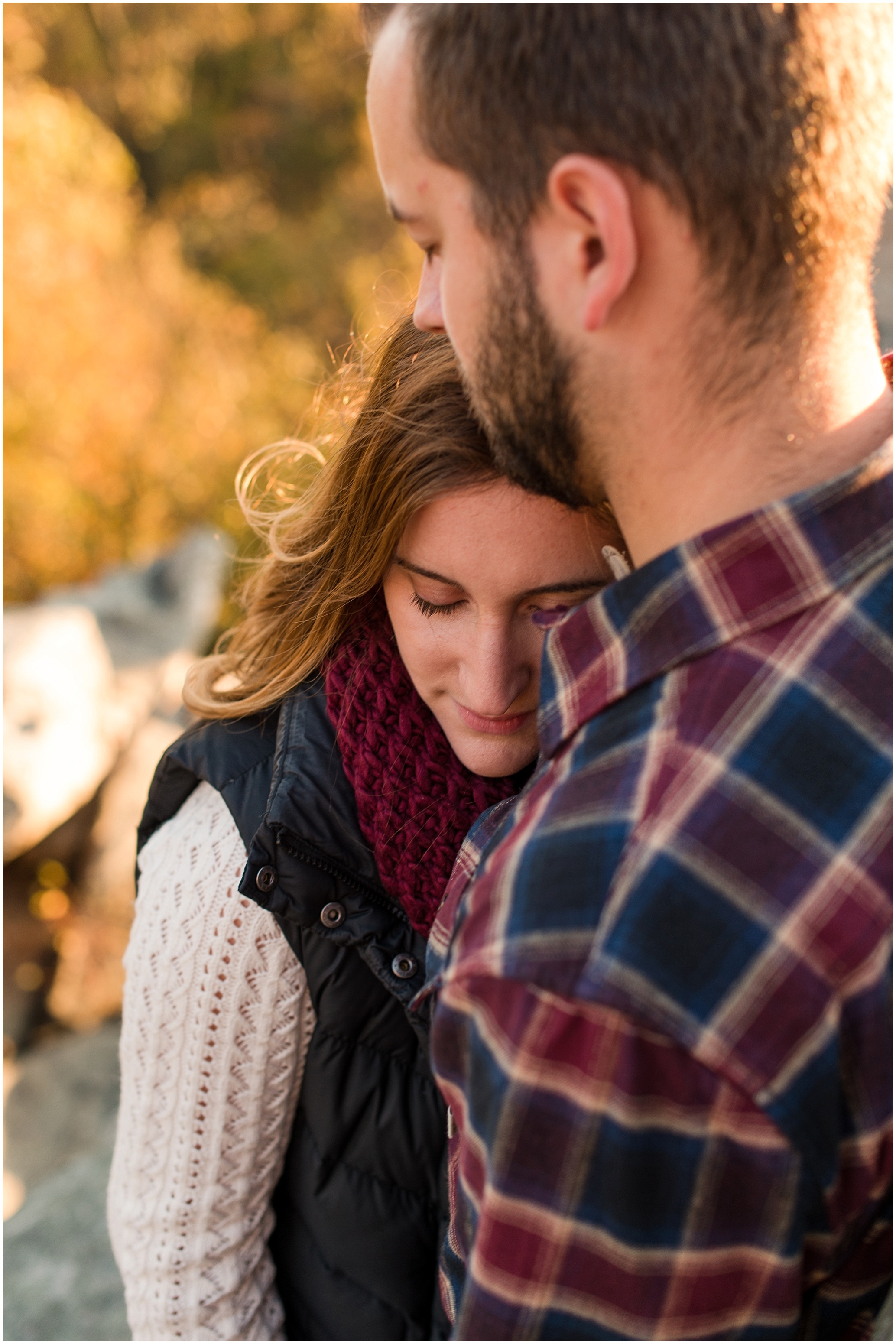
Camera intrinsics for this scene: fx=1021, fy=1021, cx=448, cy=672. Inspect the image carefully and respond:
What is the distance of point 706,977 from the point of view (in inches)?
34.1

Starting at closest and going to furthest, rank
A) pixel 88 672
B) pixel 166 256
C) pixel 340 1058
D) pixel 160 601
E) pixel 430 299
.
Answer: pixel 430 299 < pixel 340 1058 < pixel 88 672 < pixel 160 601 < pixel 166 256

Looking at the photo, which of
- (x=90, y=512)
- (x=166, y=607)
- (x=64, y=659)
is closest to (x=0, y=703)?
(x=64, y=659)

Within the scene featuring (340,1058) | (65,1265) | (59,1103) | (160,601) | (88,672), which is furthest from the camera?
(160,601)

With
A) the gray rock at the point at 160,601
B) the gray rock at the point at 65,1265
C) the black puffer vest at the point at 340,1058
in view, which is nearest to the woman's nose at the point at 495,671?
the black puffer vest at the point at 340,1058

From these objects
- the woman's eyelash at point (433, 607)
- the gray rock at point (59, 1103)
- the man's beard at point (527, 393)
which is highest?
the man's beard at point (527, 393)

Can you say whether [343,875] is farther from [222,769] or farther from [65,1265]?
[65,1265]

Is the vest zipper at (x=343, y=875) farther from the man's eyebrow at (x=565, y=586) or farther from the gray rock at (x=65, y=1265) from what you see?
the gray rock at (x=65, y=1265)

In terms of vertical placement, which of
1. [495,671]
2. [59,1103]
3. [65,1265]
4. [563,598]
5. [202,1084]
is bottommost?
[59,1103]

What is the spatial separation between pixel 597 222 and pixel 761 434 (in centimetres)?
27

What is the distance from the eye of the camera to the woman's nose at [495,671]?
160 cm

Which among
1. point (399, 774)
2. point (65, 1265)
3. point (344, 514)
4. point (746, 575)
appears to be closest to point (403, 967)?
point (399, 774)

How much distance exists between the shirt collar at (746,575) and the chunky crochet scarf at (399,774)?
649 millimetres

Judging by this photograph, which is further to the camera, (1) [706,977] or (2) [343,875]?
(2) [343,875]

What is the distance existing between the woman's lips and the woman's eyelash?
158mm
